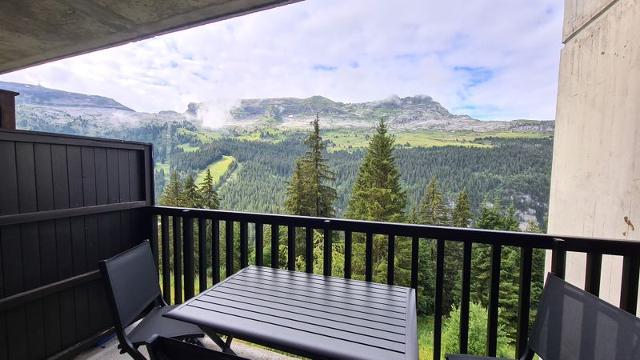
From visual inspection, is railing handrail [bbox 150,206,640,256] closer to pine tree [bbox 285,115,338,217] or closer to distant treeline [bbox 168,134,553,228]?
distant treeline [bbox 168,134,553,228]

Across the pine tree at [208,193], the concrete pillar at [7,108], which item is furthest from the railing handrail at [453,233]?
the pine tree at [208,193]

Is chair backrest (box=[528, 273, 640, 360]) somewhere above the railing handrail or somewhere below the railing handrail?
below

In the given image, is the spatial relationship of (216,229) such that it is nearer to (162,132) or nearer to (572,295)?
(572,295)

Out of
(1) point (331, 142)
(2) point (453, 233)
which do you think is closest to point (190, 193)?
(1) point (331, 142)

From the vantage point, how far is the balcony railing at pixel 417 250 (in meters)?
1.66

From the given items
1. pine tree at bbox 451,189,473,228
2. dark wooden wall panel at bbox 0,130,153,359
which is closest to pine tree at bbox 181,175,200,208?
pine tree at bbox 451,189,473,228

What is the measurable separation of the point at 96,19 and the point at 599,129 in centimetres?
500

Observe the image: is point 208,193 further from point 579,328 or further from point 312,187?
point 579,328

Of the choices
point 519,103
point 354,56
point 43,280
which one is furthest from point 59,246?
point 354,56

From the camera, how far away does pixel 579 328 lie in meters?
1.27

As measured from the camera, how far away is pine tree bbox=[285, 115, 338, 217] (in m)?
19.6

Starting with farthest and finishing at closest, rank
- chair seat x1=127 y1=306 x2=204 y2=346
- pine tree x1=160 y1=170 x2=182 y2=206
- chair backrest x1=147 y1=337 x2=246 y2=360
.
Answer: pine tree x1=160 y1=170 x2=182 y2=206, chair seat x1=127 y1=306 x2=204 y2=346, chair backrest x1=147 y1=337 x2=246 y2=360

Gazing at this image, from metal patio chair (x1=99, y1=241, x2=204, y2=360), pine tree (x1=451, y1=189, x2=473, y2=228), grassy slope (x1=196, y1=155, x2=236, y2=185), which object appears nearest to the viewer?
metal patio chair (x1=99, y1=241, x2=204, y2=360)

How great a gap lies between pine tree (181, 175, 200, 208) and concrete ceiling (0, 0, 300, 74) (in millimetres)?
13974
